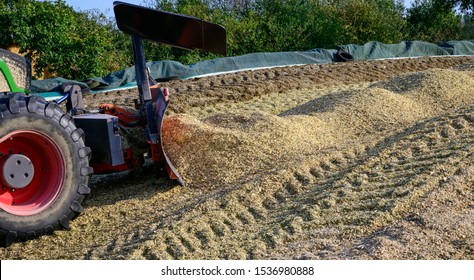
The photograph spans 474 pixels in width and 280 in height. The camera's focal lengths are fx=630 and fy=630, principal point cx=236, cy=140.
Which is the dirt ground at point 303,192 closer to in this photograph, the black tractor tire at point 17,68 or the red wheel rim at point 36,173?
the red wheel rim at point 36,173

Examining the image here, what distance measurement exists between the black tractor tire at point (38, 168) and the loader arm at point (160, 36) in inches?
29.3

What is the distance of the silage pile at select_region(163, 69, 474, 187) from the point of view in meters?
5.58

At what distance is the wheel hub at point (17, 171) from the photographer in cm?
437

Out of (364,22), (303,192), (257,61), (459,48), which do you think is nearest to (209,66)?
(257,61)

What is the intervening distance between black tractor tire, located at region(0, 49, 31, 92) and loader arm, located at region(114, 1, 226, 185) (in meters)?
0.96

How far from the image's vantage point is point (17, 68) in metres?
5.46

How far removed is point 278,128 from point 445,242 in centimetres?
267

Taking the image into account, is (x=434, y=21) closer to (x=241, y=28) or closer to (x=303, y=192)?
(x=241, y=28)

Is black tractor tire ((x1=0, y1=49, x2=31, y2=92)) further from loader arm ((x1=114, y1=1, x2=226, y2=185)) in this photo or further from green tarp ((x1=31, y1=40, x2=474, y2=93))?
green tarp ((x1=31, y1=40, x2=474, y2=93))

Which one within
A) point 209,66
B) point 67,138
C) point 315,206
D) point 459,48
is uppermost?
point 209,66

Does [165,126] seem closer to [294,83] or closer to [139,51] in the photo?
[139,51]

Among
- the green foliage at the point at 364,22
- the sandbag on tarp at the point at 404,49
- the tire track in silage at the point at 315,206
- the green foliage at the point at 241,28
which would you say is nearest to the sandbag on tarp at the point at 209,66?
the sandbag on tarp at the point at 404,49

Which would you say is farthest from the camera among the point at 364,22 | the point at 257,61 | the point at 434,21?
the point at 434,21

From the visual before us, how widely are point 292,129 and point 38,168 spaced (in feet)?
8.56
